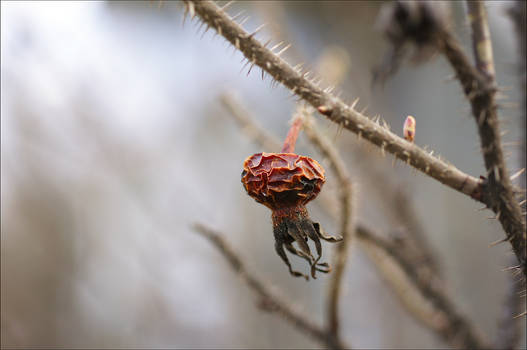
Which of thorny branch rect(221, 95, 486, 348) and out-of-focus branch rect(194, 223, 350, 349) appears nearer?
out-of-focus branch rect(194, 223, 350, 349)

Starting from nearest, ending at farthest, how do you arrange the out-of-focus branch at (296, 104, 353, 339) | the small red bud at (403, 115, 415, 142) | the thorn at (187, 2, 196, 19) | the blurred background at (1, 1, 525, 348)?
the thorn at (187, 2, 196, 19), the small red bud at (403, 115, 415, 142), the out-of-focus branch at (296, 104, 353, 339), the blurred background at (1, 1, 525, 348)

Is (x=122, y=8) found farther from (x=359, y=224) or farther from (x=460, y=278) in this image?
(x=460, y=278)

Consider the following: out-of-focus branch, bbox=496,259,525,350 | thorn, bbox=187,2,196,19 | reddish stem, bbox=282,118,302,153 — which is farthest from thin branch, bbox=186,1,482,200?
out-of-focus branch, bbox=496,259,525,350

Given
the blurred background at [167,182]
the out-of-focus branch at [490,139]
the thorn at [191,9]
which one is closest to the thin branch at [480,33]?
the out-of-focus branch at [490,139]

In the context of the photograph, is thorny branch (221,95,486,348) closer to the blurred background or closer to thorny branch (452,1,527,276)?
the blurred background

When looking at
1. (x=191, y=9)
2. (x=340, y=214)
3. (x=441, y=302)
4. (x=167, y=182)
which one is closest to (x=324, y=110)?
(x=191, y=9)

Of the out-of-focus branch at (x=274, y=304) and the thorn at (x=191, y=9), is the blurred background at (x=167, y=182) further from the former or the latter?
the thorn at (x=191, y=9)

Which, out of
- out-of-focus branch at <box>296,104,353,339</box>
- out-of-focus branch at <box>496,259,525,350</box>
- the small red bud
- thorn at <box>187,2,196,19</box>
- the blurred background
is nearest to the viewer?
thorn at <box>187,2,196,19</box>

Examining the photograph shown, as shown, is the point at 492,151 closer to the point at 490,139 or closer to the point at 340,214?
the point at 490,139
